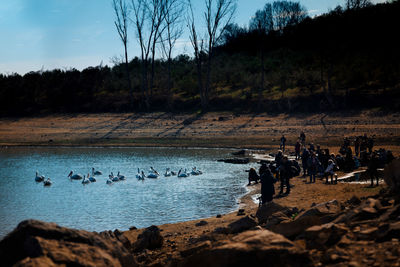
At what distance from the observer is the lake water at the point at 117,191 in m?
14.7

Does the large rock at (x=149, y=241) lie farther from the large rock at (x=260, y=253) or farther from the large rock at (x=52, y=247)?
the large rock at (x=260, y=253)

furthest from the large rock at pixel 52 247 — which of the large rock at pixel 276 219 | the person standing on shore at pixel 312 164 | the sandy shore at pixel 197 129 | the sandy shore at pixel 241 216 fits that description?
the sandy shore at pixel 197 129

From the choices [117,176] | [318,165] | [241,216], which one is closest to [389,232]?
[241,216]

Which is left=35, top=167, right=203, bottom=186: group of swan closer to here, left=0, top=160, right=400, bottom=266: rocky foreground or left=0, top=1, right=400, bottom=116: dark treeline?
left=0, top=160, right=400, bottom=266: rocky foreground

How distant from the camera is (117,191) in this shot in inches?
768

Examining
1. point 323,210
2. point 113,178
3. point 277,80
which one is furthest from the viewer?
point 277,80

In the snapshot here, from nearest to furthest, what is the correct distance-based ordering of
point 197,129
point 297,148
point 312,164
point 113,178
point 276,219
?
point 276,219 → point 312,164 → point 113,178 → point 297,148 → point 197,129

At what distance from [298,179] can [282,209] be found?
8.48 metres

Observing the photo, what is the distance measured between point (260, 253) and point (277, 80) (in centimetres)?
4283

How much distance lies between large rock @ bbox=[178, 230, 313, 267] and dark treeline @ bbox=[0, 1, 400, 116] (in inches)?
1299

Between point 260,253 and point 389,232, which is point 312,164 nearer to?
point 389,232

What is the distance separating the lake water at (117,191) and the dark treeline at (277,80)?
14.4 metres

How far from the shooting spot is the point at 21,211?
16000 mm

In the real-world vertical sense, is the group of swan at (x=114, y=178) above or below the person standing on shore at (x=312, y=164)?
below
